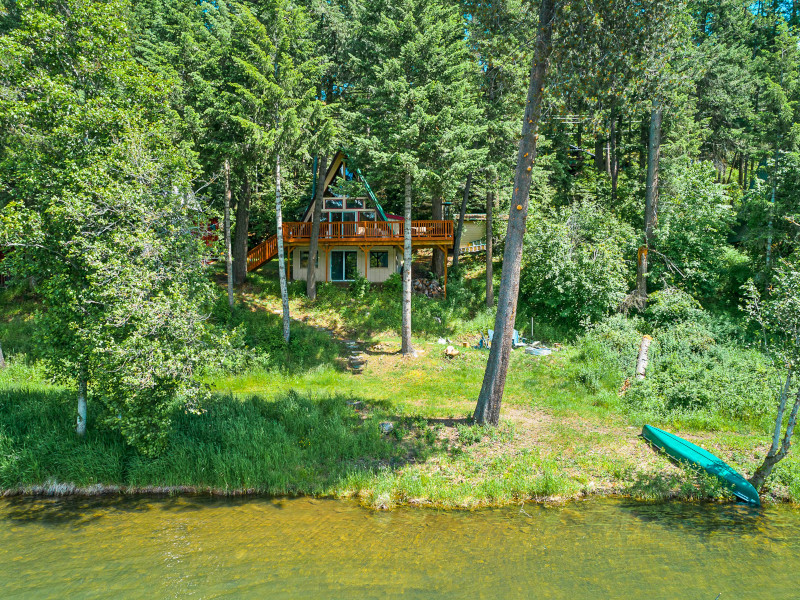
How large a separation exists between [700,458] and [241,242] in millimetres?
22538

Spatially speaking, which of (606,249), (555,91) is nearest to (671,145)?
(606,249)

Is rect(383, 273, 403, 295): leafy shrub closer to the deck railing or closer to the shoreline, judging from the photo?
the deck railing

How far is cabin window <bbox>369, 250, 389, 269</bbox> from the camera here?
90.8 ft

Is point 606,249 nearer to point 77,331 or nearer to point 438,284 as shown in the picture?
point 438,284

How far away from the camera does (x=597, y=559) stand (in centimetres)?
830

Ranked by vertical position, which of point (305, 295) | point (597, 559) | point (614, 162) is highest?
point (614, 162)

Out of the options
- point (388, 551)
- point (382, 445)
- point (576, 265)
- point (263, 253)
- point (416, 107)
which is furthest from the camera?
point (263, 253)

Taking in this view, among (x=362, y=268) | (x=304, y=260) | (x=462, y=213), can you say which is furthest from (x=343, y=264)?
(x=462, y=213)

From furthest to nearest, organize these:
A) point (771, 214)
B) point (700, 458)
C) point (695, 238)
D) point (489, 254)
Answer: point (489, 254) → point (695, 238) → point (771, 214) → point (700, 458)

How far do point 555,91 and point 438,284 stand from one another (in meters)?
16.1

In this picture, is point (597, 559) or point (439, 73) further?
point (439, 73)

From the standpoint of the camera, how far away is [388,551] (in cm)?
866

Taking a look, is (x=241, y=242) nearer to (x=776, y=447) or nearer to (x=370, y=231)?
(x=370, y=231)

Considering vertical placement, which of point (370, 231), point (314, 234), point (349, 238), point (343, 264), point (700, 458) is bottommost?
point (700, 458)
